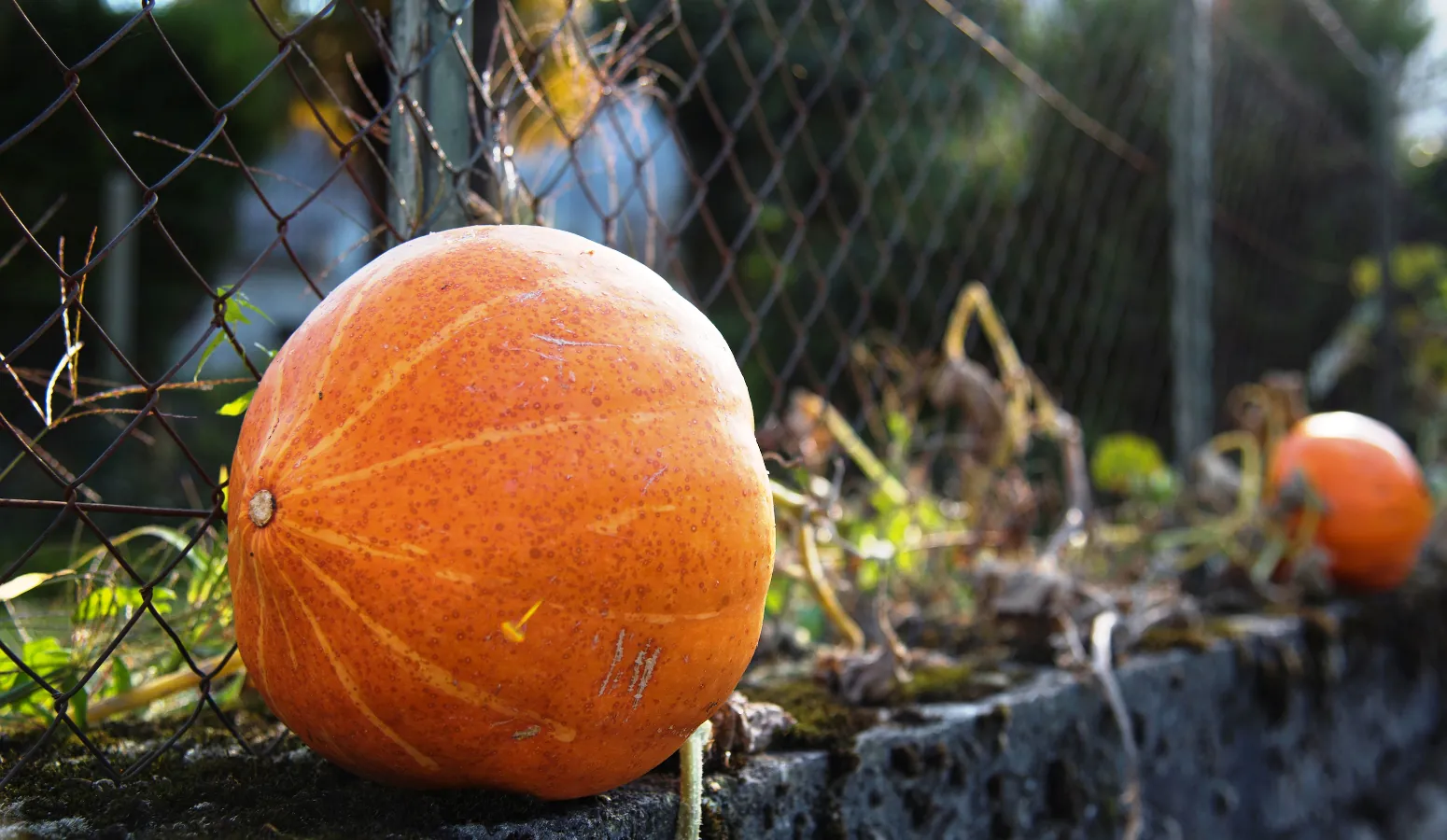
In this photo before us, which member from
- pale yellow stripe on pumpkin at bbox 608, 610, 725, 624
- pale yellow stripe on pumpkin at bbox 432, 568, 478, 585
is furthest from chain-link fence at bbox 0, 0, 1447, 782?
pale yellow stripe on pumpkin at bbox 608, 610, 725, 624

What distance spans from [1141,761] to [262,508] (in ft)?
6.19

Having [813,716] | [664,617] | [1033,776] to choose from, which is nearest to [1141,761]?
[1033,776]

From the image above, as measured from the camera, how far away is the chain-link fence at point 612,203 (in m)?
1.39

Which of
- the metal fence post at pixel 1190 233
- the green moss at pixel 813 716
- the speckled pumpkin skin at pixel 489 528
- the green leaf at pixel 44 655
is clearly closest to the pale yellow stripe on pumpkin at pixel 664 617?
the speckled pumpkin skin at pixel 489 528

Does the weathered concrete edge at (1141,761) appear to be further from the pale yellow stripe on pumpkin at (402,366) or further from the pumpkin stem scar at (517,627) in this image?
the pale yellow stripe on pumpkin at (402,366)

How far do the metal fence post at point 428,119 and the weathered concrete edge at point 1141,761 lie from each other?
848mm

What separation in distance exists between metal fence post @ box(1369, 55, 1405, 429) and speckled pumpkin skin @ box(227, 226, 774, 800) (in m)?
5.32

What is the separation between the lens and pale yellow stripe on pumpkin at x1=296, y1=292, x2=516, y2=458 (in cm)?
100

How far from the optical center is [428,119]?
59.1 inches

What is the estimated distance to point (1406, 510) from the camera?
3223mm

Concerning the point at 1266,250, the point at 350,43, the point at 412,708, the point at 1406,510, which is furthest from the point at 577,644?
the point at 350,43

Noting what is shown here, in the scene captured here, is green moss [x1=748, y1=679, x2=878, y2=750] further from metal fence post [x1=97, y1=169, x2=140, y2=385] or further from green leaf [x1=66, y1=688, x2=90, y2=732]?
metal fence post [x1=97, y1=169, x2=140, y2=385]

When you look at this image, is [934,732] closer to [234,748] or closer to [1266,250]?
[234,748]

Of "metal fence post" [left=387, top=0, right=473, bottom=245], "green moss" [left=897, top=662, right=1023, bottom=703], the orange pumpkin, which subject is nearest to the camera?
"metal fence post" [left=387, top=0, right=473, bottom=245]
